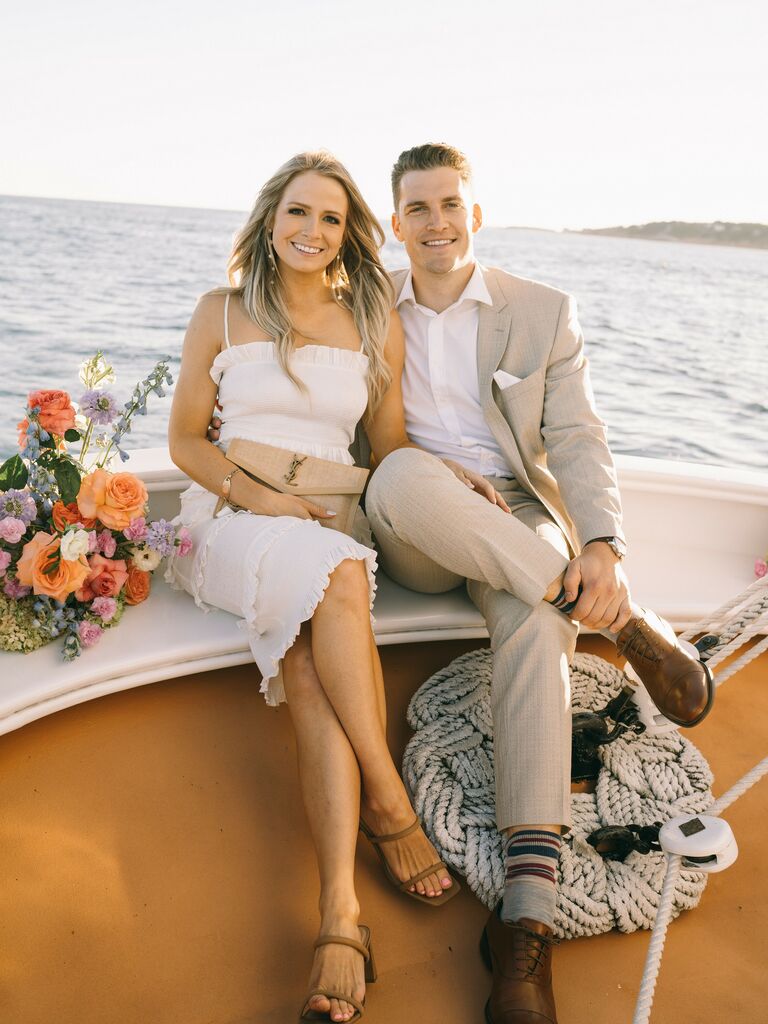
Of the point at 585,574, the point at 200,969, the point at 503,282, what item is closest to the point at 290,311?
the point at 503,282

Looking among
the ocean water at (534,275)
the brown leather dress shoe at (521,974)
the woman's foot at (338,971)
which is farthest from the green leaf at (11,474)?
the ocean water at (534,275)

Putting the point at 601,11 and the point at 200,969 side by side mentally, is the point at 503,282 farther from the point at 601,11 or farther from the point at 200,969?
the point at 601,11

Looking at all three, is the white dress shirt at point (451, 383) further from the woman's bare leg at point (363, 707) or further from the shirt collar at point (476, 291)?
the woman's bare leg at point (363, 707)

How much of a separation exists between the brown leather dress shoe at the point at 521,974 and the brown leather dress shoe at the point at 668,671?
1.69ft

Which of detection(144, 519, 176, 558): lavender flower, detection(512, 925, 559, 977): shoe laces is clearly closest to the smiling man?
detection(512, 925, 559, 977): shoe laces

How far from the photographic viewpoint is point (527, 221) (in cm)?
3188

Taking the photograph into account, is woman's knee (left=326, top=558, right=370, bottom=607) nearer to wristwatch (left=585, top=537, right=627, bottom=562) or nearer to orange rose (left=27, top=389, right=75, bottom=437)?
wristwatch (left=585, top=537, right=627, bottom=562)

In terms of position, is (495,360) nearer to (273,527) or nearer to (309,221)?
(309,221)

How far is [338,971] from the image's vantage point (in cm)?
152

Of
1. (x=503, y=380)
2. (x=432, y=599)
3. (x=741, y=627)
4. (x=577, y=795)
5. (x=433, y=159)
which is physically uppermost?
(x=433, y=159)

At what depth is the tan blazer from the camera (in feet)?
7.29

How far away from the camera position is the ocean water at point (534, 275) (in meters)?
9.62

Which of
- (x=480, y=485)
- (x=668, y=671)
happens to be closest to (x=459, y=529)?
(x=480, y=485)

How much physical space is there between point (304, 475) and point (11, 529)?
0.67 m
